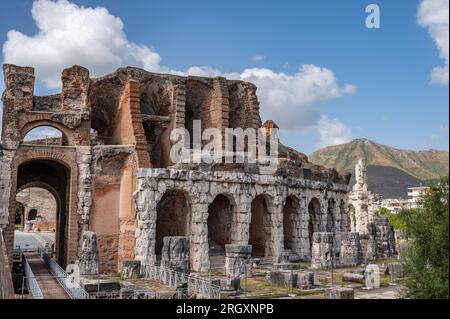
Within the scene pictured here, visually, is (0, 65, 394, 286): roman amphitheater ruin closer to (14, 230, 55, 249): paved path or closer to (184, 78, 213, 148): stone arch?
(184, 78, 213, 148): stone arch

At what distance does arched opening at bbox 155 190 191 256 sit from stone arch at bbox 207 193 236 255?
1.84 meters

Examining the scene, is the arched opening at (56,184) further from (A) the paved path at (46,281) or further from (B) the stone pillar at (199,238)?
(B) the stone pillar at (199,238)

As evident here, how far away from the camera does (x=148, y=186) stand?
1864 cm

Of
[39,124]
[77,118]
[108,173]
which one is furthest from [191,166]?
[39,124]

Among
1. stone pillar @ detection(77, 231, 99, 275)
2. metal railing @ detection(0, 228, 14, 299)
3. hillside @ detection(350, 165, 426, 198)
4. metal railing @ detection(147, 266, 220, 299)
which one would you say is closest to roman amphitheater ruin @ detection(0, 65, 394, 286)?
stone pillar @ detection(77, 231, 99, 275)

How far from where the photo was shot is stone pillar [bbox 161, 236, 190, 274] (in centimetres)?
1597

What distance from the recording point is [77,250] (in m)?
19.3

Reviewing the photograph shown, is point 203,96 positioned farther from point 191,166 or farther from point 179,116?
point 191,166

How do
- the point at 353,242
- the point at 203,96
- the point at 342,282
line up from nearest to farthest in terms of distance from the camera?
the point at 342,282 < the point at 353,242 < the point at 203,96

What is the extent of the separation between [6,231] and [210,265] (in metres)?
8.09

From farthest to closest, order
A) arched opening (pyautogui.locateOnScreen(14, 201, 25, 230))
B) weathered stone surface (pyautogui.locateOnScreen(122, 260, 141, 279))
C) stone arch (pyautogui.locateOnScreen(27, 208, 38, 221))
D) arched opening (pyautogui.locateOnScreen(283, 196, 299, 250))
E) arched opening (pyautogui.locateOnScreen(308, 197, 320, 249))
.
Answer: stone arch (pyautogui.locateOnScreen(27, 208, 38, 221)) < arched opening (pyautogui.locateOnScreen(14, 201, 25, 230)) < arched opening (pyautogui.locateOnScreen(308, 197, 320, 249)) < arched opening (pyautogui.locateOnScreen(283, 196, 299, 250)) < weathered stone surface (pyautogui.locateOnScreen(122, 260, 141, 279))

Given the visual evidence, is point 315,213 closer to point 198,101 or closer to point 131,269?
point 198,101

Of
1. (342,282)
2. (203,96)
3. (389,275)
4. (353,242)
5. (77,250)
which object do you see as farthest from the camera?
(203,96)

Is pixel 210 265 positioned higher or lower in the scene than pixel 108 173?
lower
